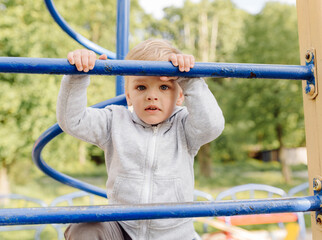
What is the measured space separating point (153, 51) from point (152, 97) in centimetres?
17

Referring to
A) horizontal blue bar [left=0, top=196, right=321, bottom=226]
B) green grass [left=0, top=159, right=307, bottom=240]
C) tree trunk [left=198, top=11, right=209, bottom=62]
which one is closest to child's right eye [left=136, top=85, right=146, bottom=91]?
horizontal blue bar [left=0, top=196, right=321, bottom=226]

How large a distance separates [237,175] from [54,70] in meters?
10.2

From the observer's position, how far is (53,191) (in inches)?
319

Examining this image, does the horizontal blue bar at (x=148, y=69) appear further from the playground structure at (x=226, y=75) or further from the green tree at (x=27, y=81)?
the green tree at (x=27, y=81)

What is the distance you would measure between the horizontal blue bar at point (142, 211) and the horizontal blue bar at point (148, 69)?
314 millimetres

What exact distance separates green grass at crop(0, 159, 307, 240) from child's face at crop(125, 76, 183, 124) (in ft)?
14.8

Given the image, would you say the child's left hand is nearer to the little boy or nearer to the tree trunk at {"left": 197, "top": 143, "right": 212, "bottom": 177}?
the little boy

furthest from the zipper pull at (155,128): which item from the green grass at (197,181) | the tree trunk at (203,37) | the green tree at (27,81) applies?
the tree trunk at (203,37)

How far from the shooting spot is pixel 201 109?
1049 millimetres

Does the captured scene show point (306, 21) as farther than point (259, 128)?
No

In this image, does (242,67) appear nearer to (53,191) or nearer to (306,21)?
(306,21)

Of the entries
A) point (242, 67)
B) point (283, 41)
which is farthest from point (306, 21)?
point (283, 41)

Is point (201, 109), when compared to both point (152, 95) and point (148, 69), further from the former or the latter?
point (148, 69)

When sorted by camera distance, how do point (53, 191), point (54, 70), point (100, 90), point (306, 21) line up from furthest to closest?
point (53, 191)
point (100, 90)
point (306, 21)
point (54, 70)
